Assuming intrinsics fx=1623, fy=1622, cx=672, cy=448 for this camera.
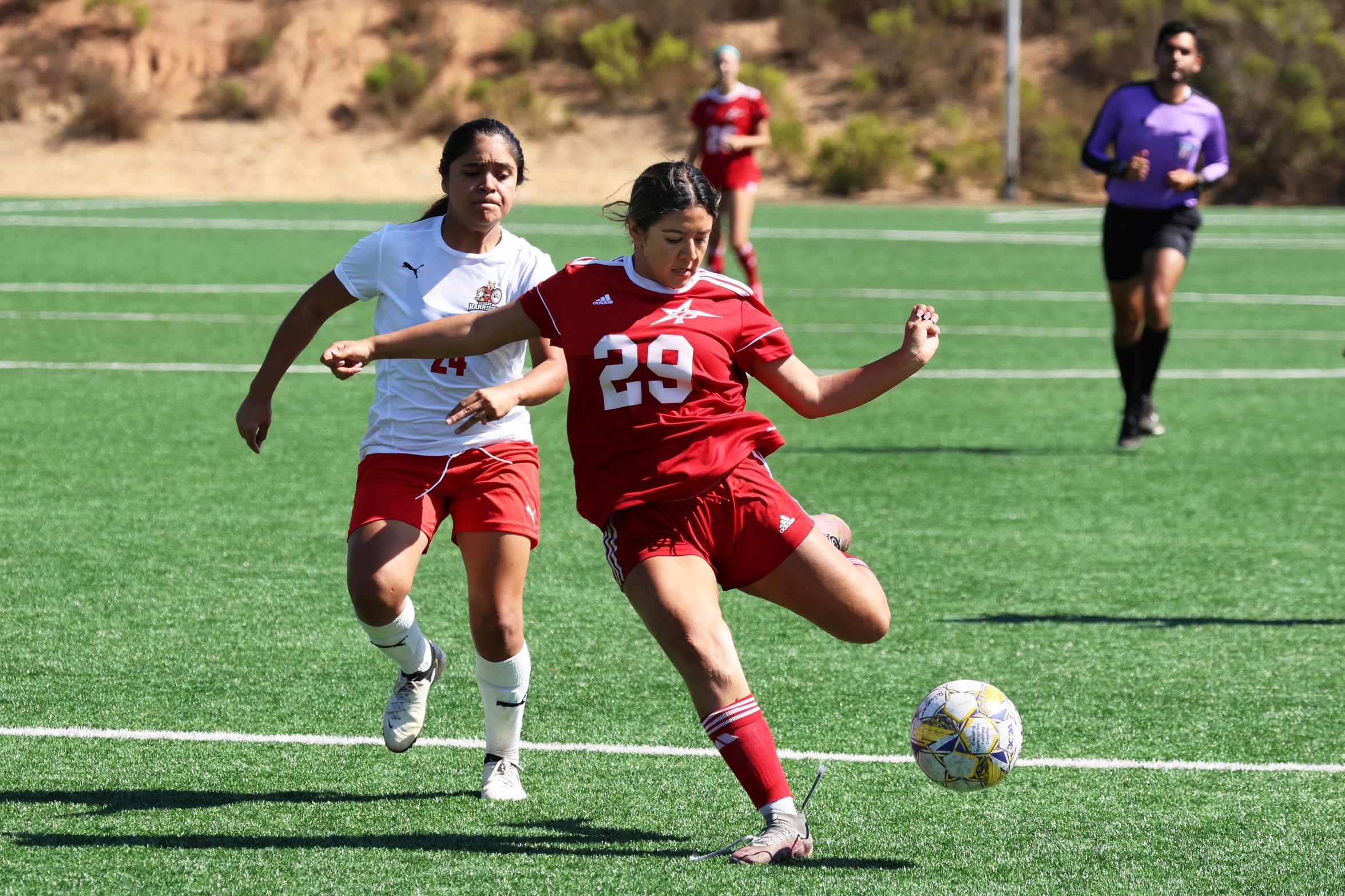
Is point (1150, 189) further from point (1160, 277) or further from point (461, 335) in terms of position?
point (461, 335)

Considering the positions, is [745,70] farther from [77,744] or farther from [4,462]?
[77,744]

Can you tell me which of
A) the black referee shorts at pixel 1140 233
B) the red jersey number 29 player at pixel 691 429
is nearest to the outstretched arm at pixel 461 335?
the red jersey number 29 player at pixel 691 429

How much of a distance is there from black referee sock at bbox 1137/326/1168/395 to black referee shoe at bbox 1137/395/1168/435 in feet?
0.16

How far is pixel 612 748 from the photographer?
15.6 feet

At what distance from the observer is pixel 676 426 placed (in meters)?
4.03

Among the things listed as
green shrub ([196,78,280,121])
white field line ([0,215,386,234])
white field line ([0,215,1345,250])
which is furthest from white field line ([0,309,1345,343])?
green shrub ([196,78,280,121])

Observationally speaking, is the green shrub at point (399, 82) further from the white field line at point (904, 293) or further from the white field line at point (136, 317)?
the white field line at point (136, 317)

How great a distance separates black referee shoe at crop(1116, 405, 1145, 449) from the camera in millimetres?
9680

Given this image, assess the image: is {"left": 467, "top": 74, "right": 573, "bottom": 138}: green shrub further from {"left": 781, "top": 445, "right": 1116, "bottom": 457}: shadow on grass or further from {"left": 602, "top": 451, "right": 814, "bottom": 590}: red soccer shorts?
{"left": 602, "top": 451, "right": 814, "bottom": 590}: red soccer shorts

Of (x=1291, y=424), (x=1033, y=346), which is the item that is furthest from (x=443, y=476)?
(x=1033, y=346)

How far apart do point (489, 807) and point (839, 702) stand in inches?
55.3

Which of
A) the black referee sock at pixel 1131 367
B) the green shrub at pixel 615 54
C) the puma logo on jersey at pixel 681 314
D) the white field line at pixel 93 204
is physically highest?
the puma logo on jersey at pixel 681 314

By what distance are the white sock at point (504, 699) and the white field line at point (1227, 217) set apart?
77.2ft

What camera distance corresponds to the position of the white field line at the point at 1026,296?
16828mm
